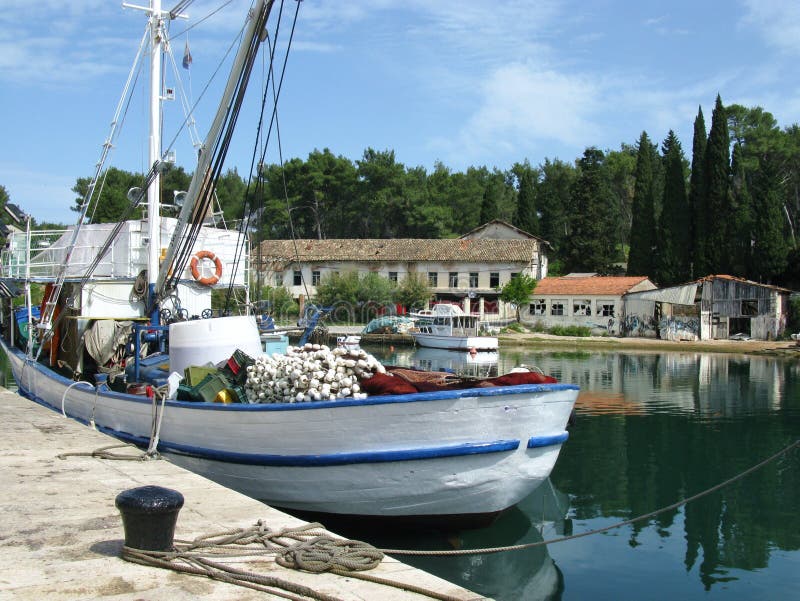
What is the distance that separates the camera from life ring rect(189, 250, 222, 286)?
→ 56.6ft

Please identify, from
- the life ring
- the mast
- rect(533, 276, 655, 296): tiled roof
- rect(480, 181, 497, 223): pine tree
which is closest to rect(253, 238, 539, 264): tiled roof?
rect(533, 276, 655, 296): tiled roof

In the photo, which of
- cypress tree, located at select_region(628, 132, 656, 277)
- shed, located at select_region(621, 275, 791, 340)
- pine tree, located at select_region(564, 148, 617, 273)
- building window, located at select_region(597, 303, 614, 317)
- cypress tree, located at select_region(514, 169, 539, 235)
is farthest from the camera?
cypress tree, located at select_region(514, 169, 539, 235)

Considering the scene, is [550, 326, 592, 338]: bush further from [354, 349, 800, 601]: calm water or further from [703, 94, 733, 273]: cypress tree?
[354, 349, 800, 601]: calm water

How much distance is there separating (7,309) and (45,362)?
9448mm

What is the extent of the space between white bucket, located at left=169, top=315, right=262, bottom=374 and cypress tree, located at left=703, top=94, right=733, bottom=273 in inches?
1910

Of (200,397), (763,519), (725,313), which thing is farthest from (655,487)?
(725,313)

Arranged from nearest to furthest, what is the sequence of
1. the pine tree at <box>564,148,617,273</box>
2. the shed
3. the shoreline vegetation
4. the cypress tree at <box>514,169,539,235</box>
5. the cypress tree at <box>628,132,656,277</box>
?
the shoreline vegetation → the shed → the cypress tree at <box>628,132,656,277</box> → the pine tree at <box>564,148,617,273</box> → the cypress tree at <box>514,169,539,235</box>

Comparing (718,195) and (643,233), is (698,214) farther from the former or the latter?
(643,233)

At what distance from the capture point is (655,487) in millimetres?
13289

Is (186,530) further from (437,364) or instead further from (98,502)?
(437,364)

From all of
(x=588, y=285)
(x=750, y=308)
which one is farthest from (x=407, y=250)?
(x=750, y=308)

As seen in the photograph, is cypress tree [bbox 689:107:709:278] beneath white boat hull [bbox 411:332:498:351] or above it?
above

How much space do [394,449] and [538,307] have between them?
4814 cm

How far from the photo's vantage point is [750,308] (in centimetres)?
4859
